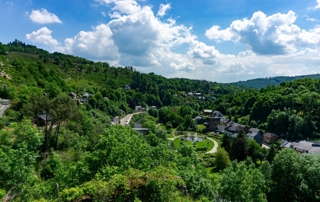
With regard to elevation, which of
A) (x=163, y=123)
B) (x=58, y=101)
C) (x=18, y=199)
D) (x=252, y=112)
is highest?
(x=58, y=101)

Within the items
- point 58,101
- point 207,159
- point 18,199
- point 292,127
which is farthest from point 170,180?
point 292,127

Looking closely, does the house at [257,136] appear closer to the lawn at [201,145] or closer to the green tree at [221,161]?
the lawn at [201,145]

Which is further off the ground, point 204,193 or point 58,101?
point 58,101

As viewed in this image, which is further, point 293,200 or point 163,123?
point 163,123

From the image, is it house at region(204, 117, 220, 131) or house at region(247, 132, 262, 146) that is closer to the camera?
house at region(247, 132, 262, 146)

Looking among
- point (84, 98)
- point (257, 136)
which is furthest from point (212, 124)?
point (84, 98)

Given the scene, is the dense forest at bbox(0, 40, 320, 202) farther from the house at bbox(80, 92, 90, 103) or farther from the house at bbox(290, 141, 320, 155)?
the house at bbox(290, 141, 320, 155)

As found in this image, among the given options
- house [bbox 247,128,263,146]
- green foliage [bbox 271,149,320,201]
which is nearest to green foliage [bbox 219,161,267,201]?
green foliage [bbox 271,149,320,201]

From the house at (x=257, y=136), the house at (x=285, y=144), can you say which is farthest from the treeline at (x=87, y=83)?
the house at (x=285, y=144)

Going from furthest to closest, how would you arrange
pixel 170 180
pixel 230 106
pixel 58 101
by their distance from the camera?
pixel 230 106, pixel 58 101, pixel 170 180

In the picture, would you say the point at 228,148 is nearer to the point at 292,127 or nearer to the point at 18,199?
the point at 292,127
